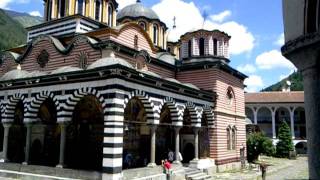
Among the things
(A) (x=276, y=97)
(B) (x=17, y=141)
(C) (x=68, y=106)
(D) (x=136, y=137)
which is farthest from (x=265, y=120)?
(C) (x=68, y=106)

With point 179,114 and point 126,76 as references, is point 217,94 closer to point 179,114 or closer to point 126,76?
point 179,114

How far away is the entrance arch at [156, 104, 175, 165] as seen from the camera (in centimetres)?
2073

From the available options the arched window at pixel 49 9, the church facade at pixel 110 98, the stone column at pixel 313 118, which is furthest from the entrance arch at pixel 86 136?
the stone column at pixel 313 118

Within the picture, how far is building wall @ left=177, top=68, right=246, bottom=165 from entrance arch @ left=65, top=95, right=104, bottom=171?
7041 millimetres

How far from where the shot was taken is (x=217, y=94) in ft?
A: 71.6

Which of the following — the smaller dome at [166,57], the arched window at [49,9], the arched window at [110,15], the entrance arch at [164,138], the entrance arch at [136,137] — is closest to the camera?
the entrance arch at [136,137]

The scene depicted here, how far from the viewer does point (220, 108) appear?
2216 cm

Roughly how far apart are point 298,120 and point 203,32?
3235 cm

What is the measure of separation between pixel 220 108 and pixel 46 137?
1070cm

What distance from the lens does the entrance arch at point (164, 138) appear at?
2073 cm

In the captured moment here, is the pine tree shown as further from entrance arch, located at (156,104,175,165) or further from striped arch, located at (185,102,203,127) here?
striped arch, located at (185,102,203,127)

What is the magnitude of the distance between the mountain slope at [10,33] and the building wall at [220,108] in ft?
275

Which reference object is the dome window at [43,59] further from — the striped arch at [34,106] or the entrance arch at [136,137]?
the entrance arch at [136,137]

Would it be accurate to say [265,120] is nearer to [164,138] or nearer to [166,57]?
[166,57]
